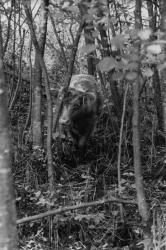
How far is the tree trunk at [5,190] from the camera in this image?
1836 millimetres

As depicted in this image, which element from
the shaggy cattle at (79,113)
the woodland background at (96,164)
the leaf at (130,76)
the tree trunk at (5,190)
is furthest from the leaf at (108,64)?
the shaggy cattle at (79,113)

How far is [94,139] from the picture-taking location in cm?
596

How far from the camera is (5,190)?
72.7 inches

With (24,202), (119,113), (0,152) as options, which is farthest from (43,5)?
(0,152)

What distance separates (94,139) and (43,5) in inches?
87.8

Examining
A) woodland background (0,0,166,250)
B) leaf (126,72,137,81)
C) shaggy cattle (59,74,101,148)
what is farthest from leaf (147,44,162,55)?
shaggy cattle (59,74,101,148)

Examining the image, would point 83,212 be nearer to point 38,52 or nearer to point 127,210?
point 127,210

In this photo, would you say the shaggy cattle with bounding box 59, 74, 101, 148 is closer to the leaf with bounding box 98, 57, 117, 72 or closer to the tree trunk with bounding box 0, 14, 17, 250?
the leaf with bounding box 98, 57, 117, 72

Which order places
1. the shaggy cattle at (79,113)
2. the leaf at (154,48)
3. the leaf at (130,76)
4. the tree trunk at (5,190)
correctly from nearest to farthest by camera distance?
the tree trunk at (5,190), the leaf at (154,48), the leaf at (130,76), the shaggy cattle at (79,113)

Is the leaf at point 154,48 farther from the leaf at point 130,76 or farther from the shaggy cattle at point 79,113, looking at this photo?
the shaggy cattle at point 79,113

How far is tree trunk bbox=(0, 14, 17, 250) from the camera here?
1.84 metres

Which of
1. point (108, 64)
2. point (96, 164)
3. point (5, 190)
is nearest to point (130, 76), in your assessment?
point (108, 64)

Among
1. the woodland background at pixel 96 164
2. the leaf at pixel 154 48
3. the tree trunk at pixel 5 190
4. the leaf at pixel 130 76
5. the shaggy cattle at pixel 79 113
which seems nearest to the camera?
the tree trunk at pixel 5 190

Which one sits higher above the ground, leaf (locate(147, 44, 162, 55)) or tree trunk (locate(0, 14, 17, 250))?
leaf (locate(147, 44, 162, 55))
